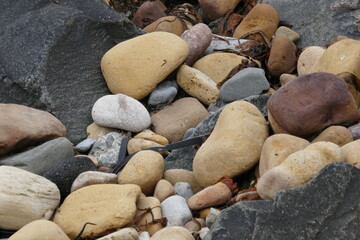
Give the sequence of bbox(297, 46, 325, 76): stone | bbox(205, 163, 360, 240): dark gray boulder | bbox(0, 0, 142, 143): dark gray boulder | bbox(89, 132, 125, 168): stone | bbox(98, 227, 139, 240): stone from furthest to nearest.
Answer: bbox(0, 0, 142, 143): dark gray boulder, bbox(297, 46, 325, 76): stone, bbox(89, 132, 125, 168): stone, bbox(98, 227, 139, 240): stone, bbox(205, 163, 360, 240): dark gray boulder

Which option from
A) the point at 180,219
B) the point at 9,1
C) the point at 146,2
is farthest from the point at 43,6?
the point at 180,219

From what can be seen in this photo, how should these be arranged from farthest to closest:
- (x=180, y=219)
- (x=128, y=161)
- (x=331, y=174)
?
1. (x=128, y=161)
2. (x=180, y=219)
3. (x=331, y=174)

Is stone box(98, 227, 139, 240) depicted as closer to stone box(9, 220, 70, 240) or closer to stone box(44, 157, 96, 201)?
stone box(9, 220, 70, 240)

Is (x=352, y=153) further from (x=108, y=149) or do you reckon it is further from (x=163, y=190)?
(x=108, y=149)

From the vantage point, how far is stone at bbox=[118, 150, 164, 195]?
4328 millimetres

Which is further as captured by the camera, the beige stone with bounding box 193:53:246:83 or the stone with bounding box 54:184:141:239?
the beige stone with bounding box 193:53:246:83

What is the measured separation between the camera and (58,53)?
5.81m

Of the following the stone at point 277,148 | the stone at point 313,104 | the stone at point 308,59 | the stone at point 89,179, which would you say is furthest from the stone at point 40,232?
the stone at point 308,59

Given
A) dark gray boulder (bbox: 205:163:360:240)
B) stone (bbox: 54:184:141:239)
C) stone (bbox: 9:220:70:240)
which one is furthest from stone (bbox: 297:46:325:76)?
stone (bbox: 9:220:70:240)

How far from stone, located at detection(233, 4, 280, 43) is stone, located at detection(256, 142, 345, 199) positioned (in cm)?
311

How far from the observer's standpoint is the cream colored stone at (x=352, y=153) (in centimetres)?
369

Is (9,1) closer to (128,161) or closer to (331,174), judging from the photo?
(128,161)

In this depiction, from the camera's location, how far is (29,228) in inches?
142

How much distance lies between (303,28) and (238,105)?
2508 mm
